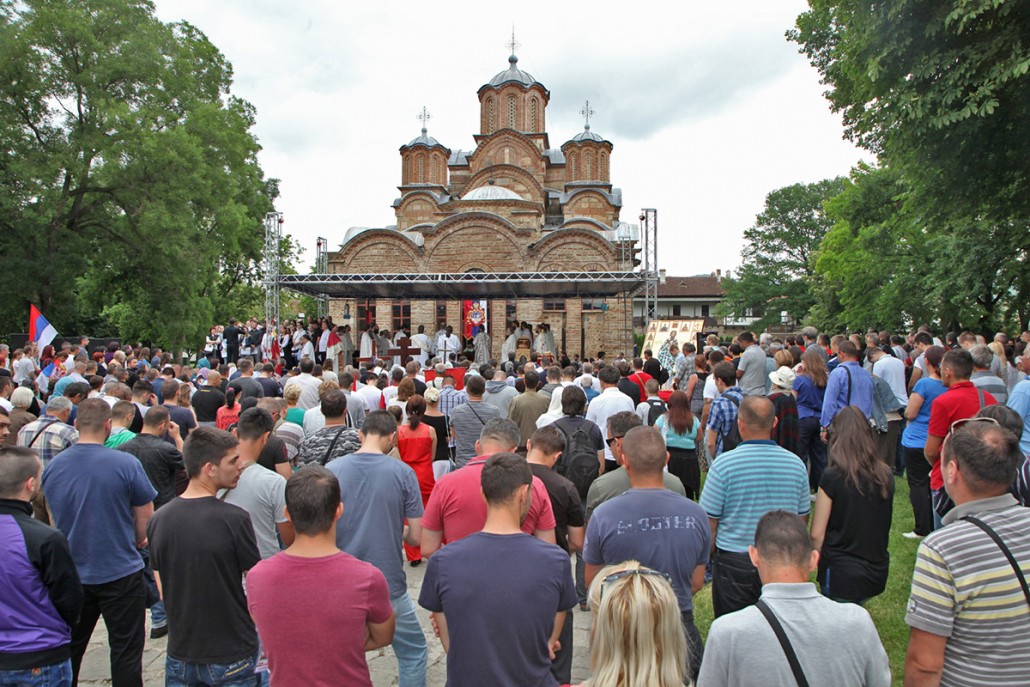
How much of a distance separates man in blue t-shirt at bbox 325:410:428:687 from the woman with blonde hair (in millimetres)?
1961

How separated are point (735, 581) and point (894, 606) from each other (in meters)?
2.21

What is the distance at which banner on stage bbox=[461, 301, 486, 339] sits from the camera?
29.2 metres

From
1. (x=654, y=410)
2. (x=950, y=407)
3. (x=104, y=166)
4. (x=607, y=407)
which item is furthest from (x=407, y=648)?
(x=104, y=166)

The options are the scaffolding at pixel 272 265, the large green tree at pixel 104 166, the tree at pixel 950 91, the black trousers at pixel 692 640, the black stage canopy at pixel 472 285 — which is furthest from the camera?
the large green tree at pixel 104 166

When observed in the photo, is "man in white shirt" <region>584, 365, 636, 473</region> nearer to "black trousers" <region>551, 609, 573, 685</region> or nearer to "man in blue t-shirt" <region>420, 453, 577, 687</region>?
"black trousers" <region>551, 609, 573, 685</region>

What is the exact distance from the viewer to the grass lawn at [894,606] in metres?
4.42

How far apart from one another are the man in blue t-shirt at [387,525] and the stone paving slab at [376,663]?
64 cm

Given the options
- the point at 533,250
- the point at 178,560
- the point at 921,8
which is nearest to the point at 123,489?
the point at 178,560

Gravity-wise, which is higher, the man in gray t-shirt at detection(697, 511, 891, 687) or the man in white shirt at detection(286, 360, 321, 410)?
the man in white shirt at detection(286, 360, 321, 410)

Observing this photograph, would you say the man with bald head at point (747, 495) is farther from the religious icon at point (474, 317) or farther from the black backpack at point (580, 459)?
the religious icon at point (474, 317)

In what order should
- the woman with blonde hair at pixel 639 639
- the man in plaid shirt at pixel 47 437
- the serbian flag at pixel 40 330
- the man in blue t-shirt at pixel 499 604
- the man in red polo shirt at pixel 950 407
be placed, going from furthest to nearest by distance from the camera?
the serbian flag at pixel 40 330
the man in red polo shirt at pixel 950 407
the man in plaid shirt at pixel 47 437
the man in blue t-shirt at pixel 499 604
the woman with blonde hair at pixel 639 639

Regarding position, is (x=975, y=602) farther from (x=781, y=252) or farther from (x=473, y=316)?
(x=781, y=252)

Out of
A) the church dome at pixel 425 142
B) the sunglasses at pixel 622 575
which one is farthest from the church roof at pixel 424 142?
the sunglasses at pixel 622 575

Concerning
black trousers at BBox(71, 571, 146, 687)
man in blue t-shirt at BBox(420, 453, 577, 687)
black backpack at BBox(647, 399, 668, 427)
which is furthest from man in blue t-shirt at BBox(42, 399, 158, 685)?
black backpack at BBox(647, 399, 668, 427)
